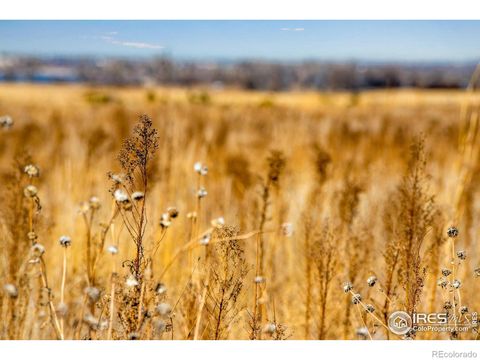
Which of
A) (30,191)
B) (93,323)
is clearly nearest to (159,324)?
(93,323)

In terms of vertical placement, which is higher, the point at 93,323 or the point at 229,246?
the point at 229,246

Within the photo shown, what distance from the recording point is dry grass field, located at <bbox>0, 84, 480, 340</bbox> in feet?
5.65

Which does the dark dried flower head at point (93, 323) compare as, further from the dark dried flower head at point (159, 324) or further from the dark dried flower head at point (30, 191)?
the dark dried flower head at point (30, 191)

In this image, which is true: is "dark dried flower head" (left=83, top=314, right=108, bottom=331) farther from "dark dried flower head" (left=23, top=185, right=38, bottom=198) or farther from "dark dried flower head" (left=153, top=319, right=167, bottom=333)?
"dark dried flower head" (left=23, top=185, right=38, bottom=198)

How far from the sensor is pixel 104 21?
7.19ft

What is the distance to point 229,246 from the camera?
1746mm

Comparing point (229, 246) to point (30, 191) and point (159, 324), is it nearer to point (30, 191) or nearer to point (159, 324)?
point (159, 324)

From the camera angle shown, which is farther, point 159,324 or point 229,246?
point 229,246

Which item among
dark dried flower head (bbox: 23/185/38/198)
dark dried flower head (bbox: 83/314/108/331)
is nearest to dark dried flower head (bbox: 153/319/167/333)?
dark dried flower head (bbox: 83/314/108/331)

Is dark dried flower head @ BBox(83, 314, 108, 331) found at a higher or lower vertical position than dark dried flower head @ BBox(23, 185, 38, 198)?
lower

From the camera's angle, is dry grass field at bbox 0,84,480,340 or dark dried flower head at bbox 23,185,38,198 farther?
dry grass field at bbox 0,84,480,340
